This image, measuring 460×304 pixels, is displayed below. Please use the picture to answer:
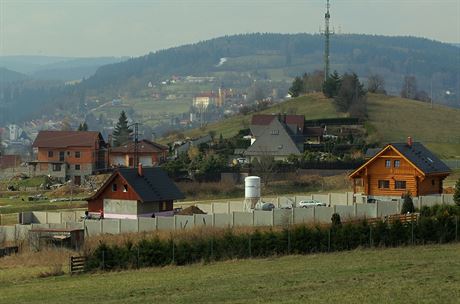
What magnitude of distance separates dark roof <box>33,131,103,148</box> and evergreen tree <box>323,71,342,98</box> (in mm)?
46799

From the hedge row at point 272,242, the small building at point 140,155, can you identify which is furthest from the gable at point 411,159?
the small building at point 140,155

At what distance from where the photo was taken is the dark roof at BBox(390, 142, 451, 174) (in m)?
66.2

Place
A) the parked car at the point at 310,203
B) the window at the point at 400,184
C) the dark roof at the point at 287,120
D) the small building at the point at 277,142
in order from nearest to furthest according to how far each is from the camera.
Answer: the parked car at the point at 310,203
the window at the point at 400,184
the small building at the point at 277,142
the dark roof at the point at 287,120

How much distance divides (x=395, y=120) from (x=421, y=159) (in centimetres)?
6168

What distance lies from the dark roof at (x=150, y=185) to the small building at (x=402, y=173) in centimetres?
1336

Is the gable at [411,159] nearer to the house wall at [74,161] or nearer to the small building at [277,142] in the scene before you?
the small building at [277,142]

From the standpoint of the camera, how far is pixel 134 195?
203ft

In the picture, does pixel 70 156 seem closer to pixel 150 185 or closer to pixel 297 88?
pixel 150 185

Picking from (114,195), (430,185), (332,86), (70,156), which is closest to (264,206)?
(114,195)

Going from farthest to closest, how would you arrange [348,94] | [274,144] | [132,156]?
[348,94], [274,144], [132,156]

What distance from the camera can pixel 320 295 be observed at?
1158 inches

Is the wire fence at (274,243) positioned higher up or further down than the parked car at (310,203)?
further down

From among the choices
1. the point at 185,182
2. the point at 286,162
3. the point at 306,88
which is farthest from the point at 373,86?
the point at 185,182

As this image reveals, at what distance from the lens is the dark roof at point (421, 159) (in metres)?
66.2
